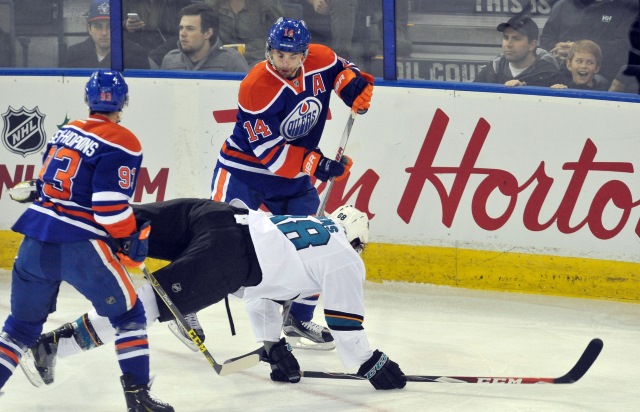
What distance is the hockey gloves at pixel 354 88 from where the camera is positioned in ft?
14.3

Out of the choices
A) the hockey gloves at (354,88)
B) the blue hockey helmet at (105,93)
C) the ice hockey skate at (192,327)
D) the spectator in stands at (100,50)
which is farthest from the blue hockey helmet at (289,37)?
the spectator in stands at (100,50)

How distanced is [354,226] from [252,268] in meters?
0.37

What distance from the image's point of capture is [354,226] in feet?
12.0

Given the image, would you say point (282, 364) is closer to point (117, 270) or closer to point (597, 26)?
point (117, 270)

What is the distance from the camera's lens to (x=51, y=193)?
3225 mm

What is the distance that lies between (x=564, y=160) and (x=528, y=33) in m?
0.57

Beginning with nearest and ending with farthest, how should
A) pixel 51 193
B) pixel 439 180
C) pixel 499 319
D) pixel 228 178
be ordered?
pixel 51 193 < pixel 228 178 < pixel 499 319 < pixel 439 180

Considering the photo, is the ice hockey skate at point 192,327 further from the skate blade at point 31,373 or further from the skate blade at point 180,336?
the skate blade at point 31,373

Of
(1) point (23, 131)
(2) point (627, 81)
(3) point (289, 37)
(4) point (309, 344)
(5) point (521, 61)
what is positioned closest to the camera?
(3) point (289, 37)

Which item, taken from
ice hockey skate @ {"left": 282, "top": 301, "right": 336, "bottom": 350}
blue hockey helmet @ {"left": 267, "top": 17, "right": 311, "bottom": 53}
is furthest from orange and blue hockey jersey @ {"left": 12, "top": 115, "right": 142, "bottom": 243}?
ice hockey skate @ {"left": 282, "top": 301, "right": 336, "bottom": 350}

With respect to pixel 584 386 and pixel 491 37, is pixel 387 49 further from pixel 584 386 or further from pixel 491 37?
pixel 584 386

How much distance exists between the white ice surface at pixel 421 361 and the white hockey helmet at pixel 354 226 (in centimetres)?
49

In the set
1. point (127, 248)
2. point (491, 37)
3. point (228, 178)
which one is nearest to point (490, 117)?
point (491, 37)

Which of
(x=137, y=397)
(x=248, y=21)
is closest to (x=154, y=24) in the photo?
(x=248, y=21)
